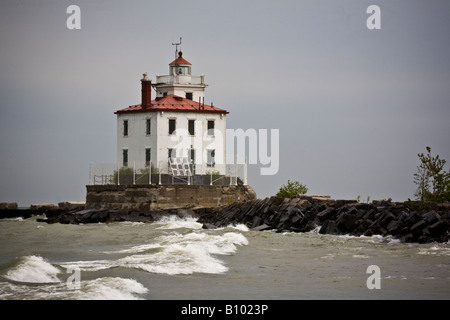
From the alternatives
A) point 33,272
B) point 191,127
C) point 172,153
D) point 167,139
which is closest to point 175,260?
point 33,272

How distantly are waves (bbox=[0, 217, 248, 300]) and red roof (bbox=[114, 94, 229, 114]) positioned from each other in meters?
23.6

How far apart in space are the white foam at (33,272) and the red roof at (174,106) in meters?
31.4

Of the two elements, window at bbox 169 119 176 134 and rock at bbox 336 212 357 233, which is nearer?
rock at bbox 336 212 357 233

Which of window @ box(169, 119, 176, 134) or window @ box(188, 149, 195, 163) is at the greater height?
window @ box(169, 119, 176, 134)

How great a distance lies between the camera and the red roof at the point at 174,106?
4856cm

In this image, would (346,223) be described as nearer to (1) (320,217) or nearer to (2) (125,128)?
(1) (320,217)

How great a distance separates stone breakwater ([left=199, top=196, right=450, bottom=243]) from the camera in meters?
25.3

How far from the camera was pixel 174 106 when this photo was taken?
49.1 metres

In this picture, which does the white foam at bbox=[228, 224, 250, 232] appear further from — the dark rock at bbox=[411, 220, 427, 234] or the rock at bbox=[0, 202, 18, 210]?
the rock at bbox=[0, 202, 18, 210]

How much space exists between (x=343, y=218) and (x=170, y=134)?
2087 cm

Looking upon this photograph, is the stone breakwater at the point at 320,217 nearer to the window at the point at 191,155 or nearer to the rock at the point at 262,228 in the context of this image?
the rock at the point at 262,228

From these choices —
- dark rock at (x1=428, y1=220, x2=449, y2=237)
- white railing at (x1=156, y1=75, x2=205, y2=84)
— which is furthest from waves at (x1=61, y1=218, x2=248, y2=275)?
white railing at (x1=156, y1=75, x2=205, y2=84)

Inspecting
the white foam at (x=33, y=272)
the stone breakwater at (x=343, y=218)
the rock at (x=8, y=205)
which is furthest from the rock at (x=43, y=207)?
the white foam at (x=33, y=272)
